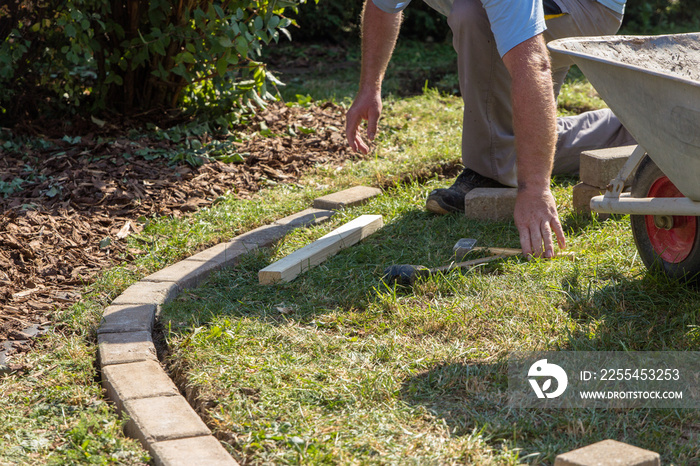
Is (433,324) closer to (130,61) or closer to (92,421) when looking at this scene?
(92,421)

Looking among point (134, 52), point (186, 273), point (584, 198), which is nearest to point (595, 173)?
point (584, 198)

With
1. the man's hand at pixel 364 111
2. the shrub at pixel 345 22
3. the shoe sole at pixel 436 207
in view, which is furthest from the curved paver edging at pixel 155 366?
the shrub at pixel 345 22

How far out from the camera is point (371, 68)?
11.7 ft

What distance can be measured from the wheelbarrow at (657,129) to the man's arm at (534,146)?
0.63 ft

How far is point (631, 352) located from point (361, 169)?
2540mm

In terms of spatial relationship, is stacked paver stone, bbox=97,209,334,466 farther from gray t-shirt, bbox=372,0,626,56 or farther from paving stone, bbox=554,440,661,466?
gray t-shirt, bbox=372,0,626,56

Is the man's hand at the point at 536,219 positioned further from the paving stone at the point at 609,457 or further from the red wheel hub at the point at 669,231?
the paving stone at the point at 609,457

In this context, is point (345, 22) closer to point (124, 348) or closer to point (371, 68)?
point (371, 68)

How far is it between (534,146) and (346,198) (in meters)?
1.47

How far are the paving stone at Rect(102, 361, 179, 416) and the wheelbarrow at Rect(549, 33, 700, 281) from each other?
5.24 ft

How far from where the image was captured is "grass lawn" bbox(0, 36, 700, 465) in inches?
73.0

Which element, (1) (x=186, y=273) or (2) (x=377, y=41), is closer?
(1) (x=186, y=273)

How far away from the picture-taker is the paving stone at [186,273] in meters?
2.97

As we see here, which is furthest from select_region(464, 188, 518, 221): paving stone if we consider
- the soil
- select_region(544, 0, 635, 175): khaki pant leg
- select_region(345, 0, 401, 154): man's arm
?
the soil
